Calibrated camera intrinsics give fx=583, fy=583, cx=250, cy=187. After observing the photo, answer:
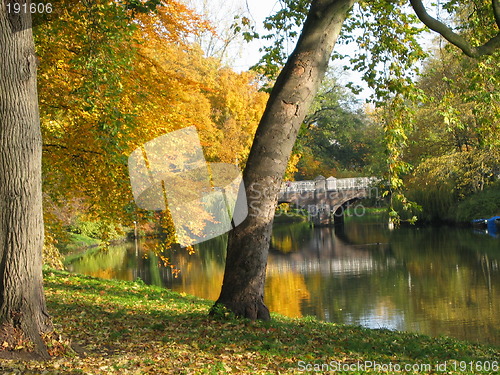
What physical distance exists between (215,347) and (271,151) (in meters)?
2.32

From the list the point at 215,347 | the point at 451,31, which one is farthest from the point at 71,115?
the point at 451,31

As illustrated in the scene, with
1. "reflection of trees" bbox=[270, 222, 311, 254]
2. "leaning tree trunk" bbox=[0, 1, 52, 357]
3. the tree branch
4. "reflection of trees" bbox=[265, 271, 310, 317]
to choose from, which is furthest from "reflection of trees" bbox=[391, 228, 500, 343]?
"leaning tree trunk" bbox=[0, 1, 52, 357]

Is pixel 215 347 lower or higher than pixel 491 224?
lower


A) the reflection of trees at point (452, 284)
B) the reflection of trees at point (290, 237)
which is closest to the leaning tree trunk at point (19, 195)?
the reflection of trees at point (452, 284)

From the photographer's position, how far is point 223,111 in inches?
1361

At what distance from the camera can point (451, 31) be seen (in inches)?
277

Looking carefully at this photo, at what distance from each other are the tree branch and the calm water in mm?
5396

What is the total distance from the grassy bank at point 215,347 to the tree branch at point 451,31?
3.61 m

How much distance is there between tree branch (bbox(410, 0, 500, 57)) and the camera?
7004 mm

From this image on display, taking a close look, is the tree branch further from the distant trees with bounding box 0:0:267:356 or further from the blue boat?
the blue boat

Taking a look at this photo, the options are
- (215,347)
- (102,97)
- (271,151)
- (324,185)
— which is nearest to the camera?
(215,347)

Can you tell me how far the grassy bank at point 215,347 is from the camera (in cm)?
477

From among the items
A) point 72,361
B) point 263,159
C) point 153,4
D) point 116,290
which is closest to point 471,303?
point 116,290

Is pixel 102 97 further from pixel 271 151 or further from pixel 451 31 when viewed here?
pixel 451 31
